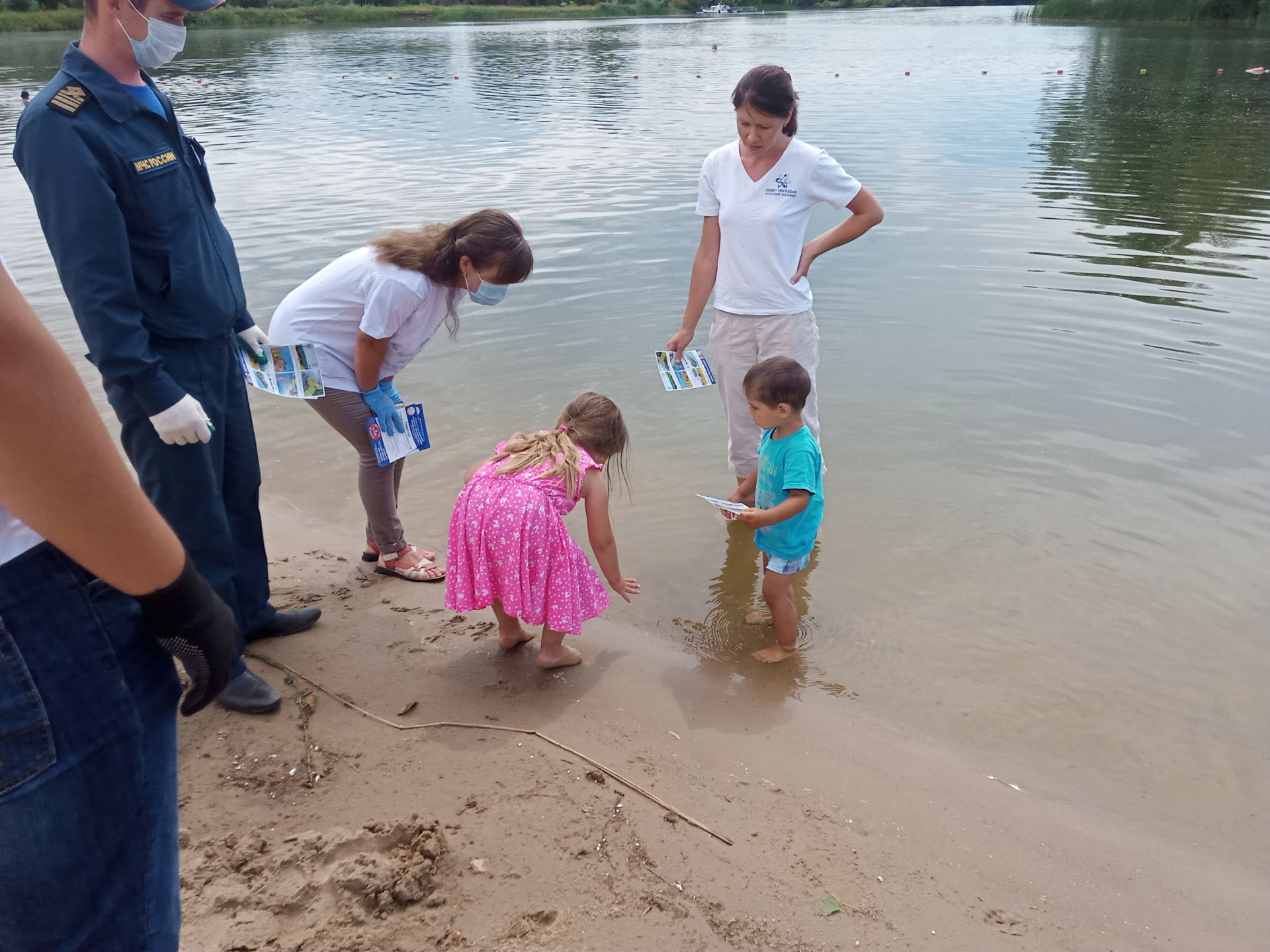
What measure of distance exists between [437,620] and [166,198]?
186 centimetres

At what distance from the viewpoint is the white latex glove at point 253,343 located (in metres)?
3.27

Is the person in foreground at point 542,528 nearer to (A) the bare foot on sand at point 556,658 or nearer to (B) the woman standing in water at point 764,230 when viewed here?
(A) the bare foot on sand at point 556,658

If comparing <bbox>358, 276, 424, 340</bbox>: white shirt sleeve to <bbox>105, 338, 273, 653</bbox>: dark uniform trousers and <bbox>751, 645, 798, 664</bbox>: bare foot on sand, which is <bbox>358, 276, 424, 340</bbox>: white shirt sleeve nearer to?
<bbox>105, 338, 273, 653</bbox>: dark uniform trousers

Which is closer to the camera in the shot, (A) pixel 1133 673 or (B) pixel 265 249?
(A) pixel 1133 673

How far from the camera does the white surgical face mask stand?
2.59 m

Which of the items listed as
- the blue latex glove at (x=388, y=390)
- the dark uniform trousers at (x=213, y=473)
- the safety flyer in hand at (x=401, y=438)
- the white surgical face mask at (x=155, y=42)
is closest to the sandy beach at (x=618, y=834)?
the dark uniform trousers at (x=213, y=473)

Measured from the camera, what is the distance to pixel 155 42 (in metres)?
2.62

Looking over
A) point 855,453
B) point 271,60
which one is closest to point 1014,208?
point 855,453

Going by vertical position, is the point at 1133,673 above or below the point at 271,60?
below

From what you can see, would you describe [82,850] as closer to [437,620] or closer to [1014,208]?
[437,620]

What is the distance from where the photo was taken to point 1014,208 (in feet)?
33.9

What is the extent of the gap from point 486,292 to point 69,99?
147 centimetres

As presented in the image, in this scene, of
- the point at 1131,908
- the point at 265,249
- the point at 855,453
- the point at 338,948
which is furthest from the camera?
the point at 265,249

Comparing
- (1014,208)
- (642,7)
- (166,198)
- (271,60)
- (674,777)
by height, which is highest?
(642,7)
